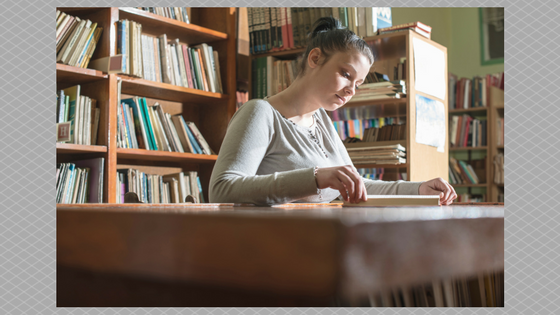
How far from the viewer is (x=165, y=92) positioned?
8.75 feet

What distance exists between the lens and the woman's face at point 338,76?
1.40 metres

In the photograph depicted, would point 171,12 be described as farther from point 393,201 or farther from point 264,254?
point 264,254

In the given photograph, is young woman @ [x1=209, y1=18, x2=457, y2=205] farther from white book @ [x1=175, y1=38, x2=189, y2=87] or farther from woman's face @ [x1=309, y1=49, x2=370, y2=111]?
white book @ [x1=175, y1=38, x2=189, y2=87]

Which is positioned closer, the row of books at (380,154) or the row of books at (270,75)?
the row of books at (380,154)

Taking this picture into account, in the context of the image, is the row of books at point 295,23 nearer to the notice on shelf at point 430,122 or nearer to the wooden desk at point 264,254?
the notice on shelf at point 430,122

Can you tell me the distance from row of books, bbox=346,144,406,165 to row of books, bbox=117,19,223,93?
2.95ft

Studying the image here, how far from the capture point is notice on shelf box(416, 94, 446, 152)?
2.58 m

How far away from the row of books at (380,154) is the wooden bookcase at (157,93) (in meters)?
0.79

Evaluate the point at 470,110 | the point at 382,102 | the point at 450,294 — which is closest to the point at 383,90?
the point at 382,102

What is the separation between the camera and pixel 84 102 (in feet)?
7.31

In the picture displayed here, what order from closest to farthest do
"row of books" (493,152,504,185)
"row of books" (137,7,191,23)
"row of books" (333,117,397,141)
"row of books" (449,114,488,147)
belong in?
"row of books" (137,7,191,23) → "row of books" (333,117,397,141) → "row of books" (493,152,504,185) → "row of books" (449,114,488,147)

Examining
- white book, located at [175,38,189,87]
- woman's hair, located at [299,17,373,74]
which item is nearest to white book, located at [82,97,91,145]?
white book, located at [175,38,189,87]

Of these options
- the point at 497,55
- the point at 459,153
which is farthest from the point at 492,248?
the point at 497,55

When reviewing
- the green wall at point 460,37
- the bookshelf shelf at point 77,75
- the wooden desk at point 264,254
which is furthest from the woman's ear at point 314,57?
the green wall at point 460,37
